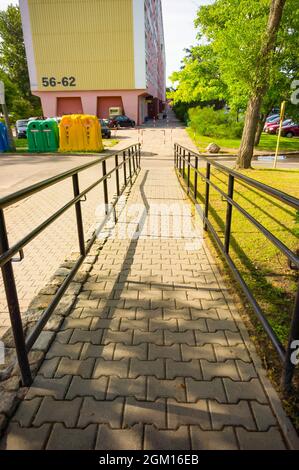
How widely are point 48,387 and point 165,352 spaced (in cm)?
87

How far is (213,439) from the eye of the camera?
1.76 metres

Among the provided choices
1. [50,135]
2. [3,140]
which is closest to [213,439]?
[50,135]

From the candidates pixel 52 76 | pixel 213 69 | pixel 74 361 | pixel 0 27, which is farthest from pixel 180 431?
pixel 0 27

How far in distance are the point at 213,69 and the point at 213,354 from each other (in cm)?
2311

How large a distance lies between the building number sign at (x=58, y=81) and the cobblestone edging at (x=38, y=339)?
4020 centimetres

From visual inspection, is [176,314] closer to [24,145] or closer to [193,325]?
[193,325]

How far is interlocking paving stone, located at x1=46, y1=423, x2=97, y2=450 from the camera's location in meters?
1.72

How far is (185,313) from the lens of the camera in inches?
117

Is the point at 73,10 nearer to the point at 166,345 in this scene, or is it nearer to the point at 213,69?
the point at 213,69

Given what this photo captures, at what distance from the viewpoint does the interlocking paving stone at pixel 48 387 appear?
6.72 feet

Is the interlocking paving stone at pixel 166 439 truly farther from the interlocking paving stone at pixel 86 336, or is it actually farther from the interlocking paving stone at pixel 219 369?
the interlocking paving stone at pixel 86 336

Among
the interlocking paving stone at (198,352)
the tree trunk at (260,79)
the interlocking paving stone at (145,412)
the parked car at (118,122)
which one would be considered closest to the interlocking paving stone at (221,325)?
the interlocking paving stone at (198,352)

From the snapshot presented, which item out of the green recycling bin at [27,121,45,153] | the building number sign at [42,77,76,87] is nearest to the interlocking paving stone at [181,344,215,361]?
the green recycling bin at [27,121,45,153]

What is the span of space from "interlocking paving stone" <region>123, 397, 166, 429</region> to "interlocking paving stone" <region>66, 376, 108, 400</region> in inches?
7.7
